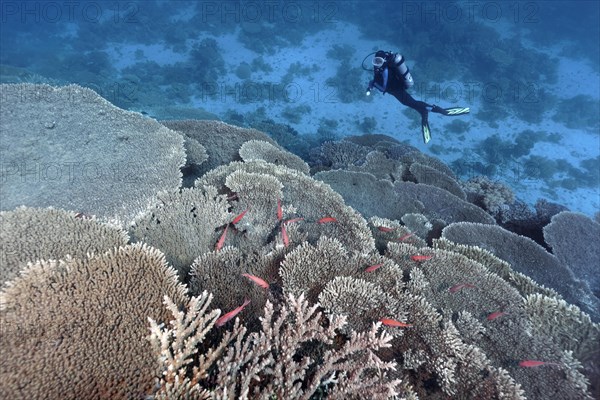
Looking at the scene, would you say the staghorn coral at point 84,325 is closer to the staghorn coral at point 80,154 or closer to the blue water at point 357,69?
the staghorn coral at point 80,154

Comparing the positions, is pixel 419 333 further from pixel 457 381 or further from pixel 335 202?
pixel 335 202

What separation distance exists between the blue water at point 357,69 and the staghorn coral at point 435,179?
19.5ft

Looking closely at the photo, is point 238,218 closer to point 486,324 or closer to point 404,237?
point 404,237

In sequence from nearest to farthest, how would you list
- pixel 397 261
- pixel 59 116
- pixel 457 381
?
pixel 457 381
pixel 397 261
pixel 59 116

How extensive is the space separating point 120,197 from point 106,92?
1499cm

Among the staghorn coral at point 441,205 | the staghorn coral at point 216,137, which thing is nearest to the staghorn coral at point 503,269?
the staghorn coral at point 441,205

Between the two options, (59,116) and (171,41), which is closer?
(59,116)

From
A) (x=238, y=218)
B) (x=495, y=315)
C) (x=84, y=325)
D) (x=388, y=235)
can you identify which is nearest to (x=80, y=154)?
(x=238, y=218)

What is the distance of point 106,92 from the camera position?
1602 centimetres

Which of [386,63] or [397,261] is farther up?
[386,63]

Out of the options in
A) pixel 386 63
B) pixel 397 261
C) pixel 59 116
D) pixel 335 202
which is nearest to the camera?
pixel 397 261

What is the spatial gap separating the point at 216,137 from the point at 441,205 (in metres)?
4.28

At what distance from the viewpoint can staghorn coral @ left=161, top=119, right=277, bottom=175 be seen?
577cm

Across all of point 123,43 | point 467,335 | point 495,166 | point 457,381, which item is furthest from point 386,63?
point 123,43
